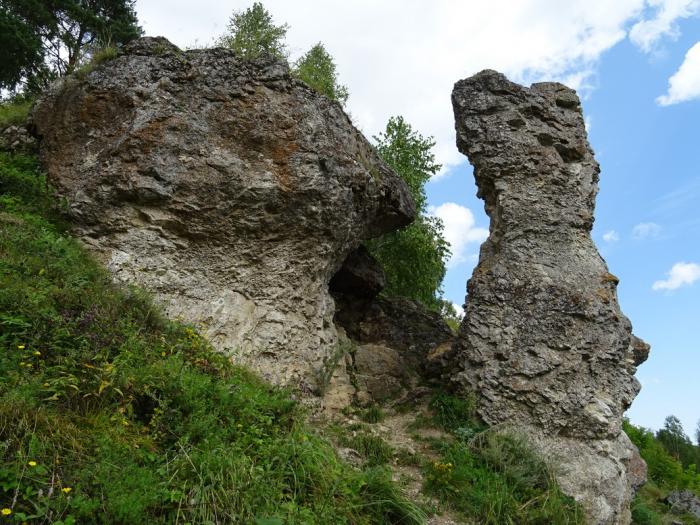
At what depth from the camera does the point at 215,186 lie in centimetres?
799

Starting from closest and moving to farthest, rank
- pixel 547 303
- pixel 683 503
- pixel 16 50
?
pixel 547 303, pixel 683 503, pixel 16 50

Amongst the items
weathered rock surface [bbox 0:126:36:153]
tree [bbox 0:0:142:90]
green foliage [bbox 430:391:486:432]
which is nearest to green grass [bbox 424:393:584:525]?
green foliage [bbox 430:391:486:432]

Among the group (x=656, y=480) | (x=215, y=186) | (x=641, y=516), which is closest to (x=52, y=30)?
(x=215, y=186)

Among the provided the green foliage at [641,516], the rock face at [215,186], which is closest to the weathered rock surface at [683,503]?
the green foliage at [641,516]

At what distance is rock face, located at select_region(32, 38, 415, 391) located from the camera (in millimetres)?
7684

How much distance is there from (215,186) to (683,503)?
537 inches

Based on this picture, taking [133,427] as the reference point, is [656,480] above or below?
above

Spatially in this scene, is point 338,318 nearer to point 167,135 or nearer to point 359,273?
point 359,273

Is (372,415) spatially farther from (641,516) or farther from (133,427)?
(641,516)

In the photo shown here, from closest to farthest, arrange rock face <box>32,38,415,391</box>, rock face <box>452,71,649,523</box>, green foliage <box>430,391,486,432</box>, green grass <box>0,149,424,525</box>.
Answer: green grass <box>0,149,424,525</box>, rock face <box>32,38,415,391</box>, rock face <box>452,71,649,523</box>, green foliage <box>430,391,486,432</box>

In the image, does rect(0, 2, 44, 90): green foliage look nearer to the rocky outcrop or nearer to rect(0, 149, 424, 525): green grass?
rect(0, 149, 424, 525): green grass

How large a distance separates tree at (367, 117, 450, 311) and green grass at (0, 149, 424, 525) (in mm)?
12075

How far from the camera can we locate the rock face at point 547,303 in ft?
26.1

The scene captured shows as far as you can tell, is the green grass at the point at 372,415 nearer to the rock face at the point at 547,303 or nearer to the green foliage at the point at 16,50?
the rock face at the point at 547,303
